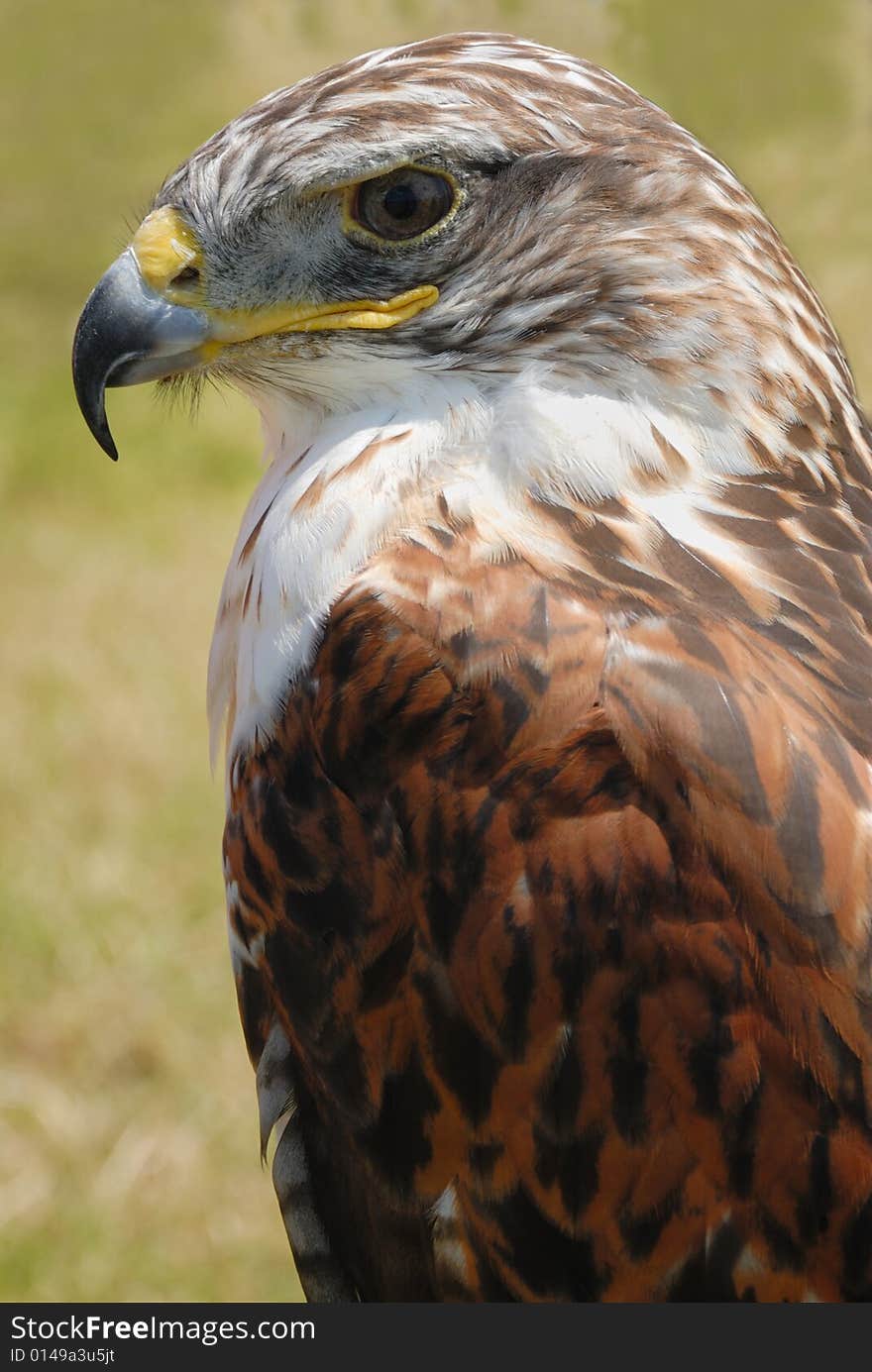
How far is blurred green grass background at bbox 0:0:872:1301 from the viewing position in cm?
356

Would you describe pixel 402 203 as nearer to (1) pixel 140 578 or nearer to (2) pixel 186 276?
(2) pixel 186 276

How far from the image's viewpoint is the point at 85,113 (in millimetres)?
7641

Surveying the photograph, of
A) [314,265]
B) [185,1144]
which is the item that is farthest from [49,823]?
[314,265]

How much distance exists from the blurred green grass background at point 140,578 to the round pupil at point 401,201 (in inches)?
27.8

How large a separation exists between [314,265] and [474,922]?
884 millimetres

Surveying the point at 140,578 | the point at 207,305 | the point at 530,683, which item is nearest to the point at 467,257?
the point at 207,305

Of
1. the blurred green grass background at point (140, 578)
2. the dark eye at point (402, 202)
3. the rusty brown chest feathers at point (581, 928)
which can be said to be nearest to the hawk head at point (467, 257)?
the dark eye at point (402, 202)

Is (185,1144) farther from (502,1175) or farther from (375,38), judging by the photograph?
(375,38)

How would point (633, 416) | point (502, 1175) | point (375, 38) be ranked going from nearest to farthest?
point (502, 1175)
point (633, 416)
point (375, 38)

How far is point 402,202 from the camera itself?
6.61 feet

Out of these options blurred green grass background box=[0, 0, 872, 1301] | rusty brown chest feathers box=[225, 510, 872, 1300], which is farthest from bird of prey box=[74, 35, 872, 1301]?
blurred green grass background box=[0, 0, 872, 1301]

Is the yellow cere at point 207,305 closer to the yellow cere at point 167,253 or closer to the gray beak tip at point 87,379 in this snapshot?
the yellow cere at point 167,253

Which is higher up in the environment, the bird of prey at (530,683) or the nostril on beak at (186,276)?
the nostril on beak at (186,276)

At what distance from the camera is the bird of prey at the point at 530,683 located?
1.67m
